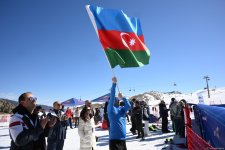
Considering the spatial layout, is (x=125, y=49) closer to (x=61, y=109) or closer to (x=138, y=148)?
(x=61, y=109)

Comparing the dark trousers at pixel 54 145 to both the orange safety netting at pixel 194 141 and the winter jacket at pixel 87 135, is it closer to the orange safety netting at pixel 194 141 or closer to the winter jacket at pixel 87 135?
the winter jacket at pixel 87 135

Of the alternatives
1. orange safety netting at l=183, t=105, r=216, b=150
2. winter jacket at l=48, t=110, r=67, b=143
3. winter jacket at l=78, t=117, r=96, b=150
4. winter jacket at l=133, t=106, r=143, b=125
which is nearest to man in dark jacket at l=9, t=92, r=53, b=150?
winter jacket at l=48, t=110, r=67, b=143

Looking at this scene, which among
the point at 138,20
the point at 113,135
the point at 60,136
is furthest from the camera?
the point at 138,20

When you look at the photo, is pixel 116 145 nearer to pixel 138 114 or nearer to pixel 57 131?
pixel 57 131

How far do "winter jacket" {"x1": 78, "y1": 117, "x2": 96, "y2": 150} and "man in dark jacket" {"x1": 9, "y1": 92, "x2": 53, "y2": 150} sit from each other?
3289 mm

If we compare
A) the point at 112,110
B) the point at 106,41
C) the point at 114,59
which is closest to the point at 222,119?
the point at 112,110

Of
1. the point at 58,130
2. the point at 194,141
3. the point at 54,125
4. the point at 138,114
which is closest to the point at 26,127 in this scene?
the point at 54,125

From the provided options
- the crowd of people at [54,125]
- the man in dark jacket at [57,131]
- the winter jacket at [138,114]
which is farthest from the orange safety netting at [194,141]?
the winter jacket at [138,114]

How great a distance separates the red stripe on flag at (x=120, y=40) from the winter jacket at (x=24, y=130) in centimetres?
320

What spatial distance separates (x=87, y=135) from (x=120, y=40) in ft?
9.65

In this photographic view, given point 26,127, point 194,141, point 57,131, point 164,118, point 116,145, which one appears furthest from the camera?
point 164,118

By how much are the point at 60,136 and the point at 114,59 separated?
267 cm

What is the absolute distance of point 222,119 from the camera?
455cm

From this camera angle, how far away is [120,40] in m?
6.36
